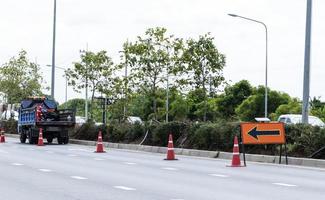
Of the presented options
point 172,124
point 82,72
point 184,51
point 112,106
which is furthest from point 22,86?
point 172,124

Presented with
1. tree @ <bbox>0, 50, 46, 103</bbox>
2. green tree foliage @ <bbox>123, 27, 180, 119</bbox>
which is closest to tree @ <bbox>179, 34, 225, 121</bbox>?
green tree foliage @ <bbox>123, 27, 180, 119</bbox>

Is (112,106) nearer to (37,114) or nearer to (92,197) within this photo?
(37,114)

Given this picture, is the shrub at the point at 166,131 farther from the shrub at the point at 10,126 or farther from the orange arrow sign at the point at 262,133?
the shrub at the point at 10,126

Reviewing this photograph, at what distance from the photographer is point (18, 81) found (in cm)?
6381

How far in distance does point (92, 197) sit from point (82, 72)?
3625 cm

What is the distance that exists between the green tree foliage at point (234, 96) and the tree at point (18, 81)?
30144 mm

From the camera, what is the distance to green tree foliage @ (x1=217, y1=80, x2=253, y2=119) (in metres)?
87.8

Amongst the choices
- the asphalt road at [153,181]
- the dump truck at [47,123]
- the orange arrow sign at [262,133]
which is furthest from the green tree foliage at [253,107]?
the asphalt road at [153,181]

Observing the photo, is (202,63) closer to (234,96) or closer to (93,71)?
(93,71)

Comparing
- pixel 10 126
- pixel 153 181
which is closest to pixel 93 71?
pixel 10 126

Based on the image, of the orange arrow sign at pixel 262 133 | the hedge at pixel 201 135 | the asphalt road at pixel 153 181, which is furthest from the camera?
the hedge at pixel 201 135

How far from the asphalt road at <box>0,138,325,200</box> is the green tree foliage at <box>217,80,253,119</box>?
6816cm

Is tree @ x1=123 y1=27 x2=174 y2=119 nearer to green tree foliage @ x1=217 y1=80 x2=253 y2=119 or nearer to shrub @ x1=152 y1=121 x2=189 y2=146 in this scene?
shrub @ x1=152 y1=121 x2=189 y2=146

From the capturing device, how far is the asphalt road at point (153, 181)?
1150 centimetres
